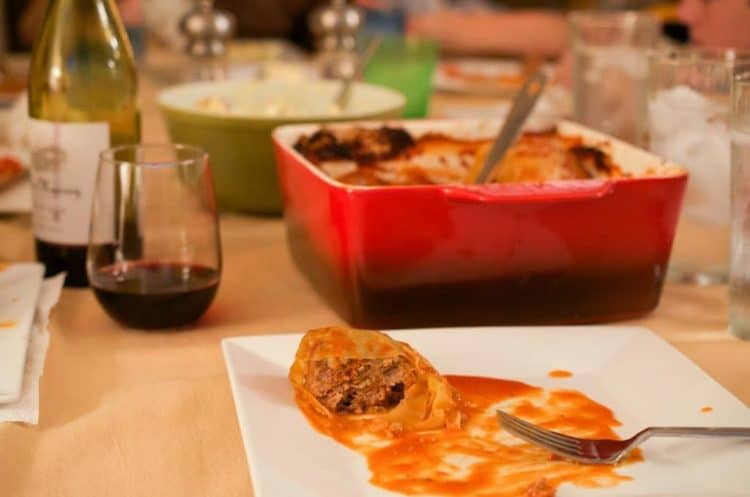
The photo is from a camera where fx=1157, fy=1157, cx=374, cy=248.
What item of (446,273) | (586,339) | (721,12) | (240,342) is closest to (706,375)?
(586,339)

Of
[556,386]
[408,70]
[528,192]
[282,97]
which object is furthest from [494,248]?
[408,70]

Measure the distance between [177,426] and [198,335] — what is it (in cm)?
22

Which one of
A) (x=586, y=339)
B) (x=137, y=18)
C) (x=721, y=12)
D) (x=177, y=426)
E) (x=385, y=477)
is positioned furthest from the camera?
(x=137, y=18)

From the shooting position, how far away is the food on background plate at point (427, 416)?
747mm

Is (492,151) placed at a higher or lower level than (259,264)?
higher

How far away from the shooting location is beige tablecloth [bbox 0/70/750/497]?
785mm

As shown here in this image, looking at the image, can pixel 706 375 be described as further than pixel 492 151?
No

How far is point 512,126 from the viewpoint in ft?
4.19

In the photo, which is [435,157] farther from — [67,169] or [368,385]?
[368,385]

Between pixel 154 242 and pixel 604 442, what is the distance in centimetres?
48

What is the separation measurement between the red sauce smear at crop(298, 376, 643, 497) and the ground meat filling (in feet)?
0.05

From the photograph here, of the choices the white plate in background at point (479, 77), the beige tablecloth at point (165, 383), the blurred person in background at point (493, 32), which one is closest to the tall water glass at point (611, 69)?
the white plate in background at point (479, 77)

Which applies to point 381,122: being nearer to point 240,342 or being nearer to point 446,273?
point 446,273

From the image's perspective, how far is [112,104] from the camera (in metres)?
1.29
